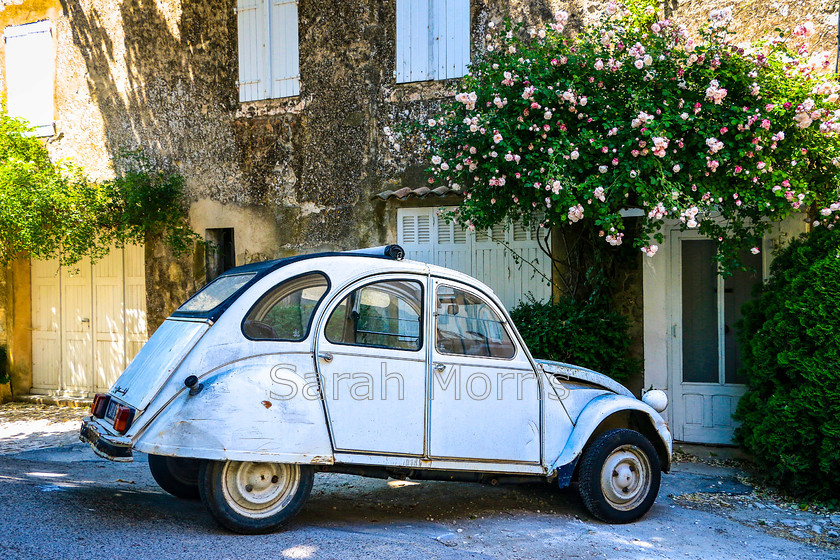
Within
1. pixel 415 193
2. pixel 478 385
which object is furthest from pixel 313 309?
pixel 415 193

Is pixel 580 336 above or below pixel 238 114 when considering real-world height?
below

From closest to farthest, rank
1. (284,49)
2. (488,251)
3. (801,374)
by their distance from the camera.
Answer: (801,374)
(488,251)
(284,49)

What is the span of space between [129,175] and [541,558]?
7.73 m

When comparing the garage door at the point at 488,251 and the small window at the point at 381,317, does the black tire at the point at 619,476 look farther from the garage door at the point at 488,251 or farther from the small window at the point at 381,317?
the garage door at the point at 488,251

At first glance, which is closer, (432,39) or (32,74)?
(432,39)

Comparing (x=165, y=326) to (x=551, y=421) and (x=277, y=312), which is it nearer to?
(x=277, y=312)

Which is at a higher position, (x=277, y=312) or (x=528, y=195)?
(x=528, y=195)

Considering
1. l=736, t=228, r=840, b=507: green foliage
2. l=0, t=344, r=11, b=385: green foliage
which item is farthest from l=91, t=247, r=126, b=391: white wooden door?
l=736, t=228, r=840, b=507: green foliage

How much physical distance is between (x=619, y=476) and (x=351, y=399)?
2128mm

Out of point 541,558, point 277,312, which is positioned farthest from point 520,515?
point 277,312

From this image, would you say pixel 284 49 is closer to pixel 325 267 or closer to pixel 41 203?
pixel 41 203

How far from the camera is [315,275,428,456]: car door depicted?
197 inches

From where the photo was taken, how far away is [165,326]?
5.38 meters

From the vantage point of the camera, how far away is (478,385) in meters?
5.36
